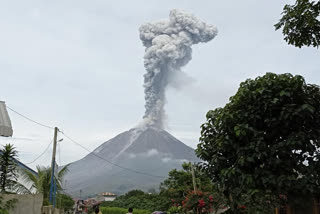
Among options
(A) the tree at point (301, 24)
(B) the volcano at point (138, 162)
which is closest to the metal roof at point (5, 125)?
(A) the tree at point (301, 24)

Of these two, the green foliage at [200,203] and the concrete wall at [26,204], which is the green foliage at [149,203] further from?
the concrete wall at [26,204]

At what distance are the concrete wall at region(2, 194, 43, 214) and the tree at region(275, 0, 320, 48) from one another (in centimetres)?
901

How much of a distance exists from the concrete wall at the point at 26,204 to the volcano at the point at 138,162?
479ft

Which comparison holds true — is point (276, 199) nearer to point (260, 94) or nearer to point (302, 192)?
point (302, 192)

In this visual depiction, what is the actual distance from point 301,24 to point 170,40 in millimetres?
78395

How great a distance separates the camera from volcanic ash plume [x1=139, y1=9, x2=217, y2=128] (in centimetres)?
8294

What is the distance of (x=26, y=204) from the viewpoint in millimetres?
11164

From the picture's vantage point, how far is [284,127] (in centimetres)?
652

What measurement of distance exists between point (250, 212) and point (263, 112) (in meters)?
4.33

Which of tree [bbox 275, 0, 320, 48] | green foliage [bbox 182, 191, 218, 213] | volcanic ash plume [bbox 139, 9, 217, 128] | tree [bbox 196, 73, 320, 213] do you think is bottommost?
green foliage [bbox 182, 191, 218, 213]

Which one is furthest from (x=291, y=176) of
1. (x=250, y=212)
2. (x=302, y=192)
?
(x=250, y=212)

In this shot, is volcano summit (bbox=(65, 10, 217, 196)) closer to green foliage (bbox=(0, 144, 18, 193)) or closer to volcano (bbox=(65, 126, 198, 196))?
volcano (bbox=(65, 126, 198, 196))

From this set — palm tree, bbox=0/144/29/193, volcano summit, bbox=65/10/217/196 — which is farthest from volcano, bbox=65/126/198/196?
palm tree, bbox=0/144/29/193

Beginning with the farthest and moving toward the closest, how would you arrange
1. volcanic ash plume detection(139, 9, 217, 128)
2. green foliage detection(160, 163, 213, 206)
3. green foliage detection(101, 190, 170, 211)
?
volcanic ash plume detection(139, 9, 217, 128)
green foliage detection(101, 190, 170, 211)
green foliage detection(160, 163, 213, 206)
